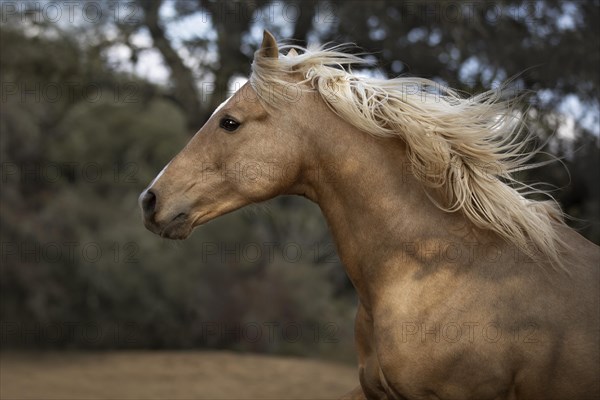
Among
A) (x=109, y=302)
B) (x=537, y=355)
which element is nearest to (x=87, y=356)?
(x=109, y=302)

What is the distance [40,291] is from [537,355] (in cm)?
889

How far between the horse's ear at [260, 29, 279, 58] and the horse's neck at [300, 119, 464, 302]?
0.46 metres

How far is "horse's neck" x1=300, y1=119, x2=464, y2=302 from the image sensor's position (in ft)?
10.9

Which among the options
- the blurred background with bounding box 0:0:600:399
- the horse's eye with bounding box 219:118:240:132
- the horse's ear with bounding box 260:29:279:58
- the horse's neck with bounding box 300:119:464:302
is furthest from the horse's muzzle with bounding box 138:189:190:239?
the blurred background with bounding box 0:0:600:399

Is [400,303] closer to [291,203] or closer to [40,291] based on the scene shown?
[40,291]

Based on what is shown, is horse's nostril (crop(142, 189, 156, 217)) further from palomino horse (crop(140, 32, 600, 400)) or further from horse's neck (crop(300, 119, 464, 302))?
horse's neck (crop(300, 119, 464, 302))

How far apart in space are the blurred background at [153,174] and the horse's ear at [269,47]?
3.14 m

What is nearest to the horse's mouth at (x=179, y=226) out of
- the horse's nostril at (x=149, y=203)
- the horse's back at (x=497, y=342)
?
the horse's nostril at (x=149, y=203)

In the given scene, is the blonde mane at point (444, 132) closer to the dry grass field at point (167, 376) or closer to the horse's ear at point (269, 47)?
the horse's ear at point (269, 47)

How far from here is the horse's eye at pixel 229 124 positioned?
3383mm

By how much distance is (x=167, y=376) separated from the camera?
29.6 feet

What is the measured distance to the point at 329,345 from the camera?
1227 cm

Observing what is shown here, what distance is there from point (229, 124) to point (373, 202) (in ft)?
2.58

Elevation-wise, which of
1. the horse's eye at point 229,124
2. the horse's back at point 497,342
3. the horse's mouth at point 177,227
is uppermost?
the horse's eye at point 229,124
